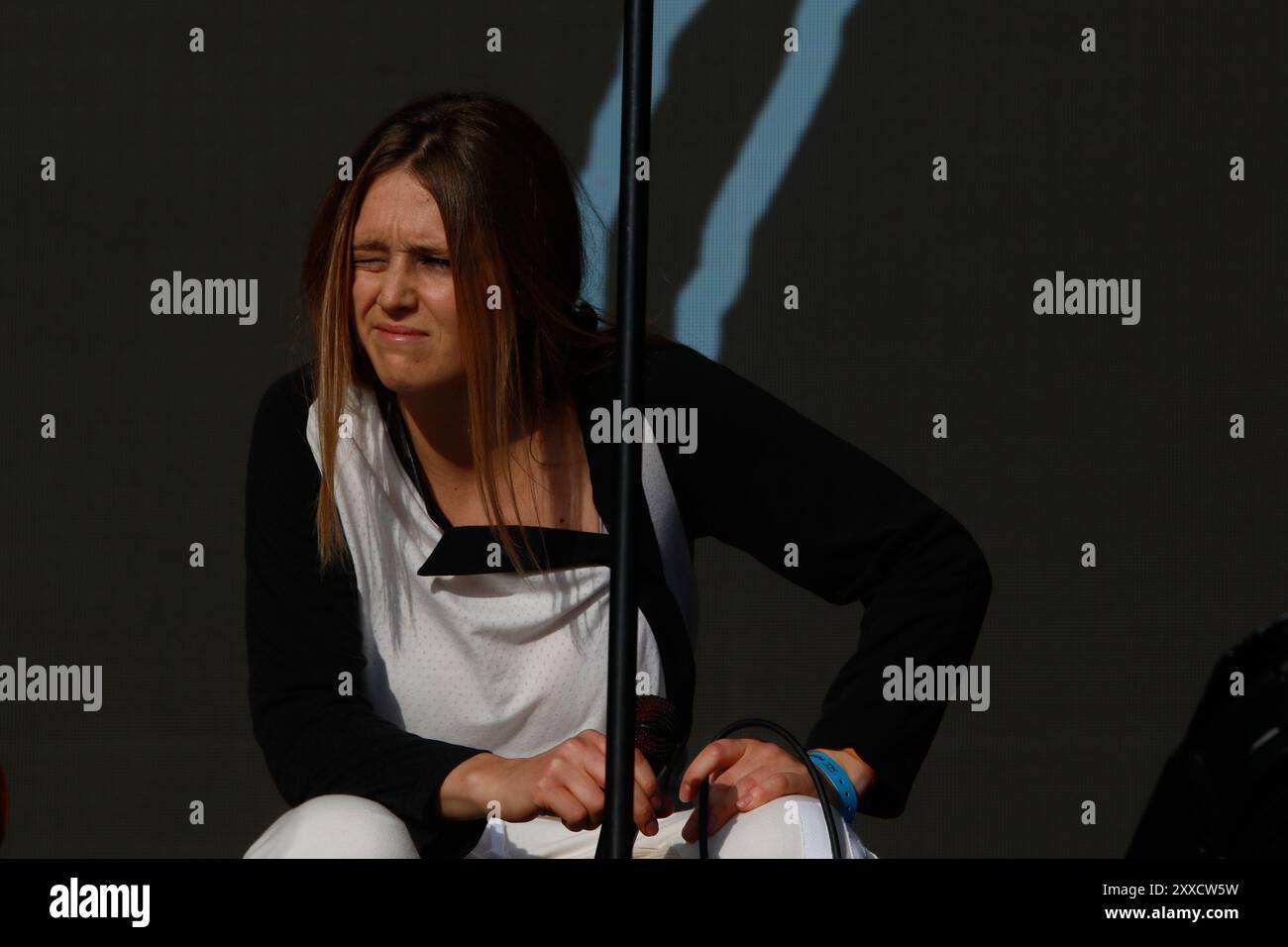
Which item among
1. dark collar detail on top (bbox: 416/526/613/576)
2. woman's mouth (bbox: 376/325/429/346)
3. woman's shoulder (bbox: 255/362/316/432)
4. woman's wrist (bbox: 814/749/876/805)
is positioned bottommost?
woman's wrist (bbox: 814/749/876/805)

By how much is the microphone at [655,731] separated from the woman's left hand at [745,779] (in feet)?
0.16

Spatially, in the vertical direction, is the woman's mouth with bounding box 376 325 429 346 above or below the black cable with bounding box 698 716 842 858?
above

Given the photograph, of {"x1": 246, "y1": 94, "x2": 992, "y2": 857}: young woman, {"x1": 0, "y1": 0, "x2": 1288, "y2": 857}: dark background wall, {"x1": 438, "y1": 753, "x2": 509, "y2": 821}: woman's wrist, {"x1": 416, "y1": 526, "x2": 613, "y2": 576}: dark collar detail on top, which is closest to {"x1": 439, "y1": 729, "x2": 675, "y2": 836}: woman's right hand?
{"x1": 438, "y1": 753, "x2": 509, "y2": 821}: woman's wrist

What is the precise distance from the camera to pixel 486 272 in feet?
4.37

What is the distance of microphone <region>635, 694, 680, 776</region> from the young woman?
0.43 feet

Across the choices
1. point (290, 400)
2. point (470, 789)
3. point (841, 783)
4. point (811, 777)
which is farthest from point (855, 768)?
point (290, 400)

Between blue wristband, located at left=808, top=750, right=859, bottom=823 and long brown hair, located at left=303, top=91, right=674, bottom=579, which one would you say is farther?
long brown hair, located at left=303, top=91, right=674, bottom=579

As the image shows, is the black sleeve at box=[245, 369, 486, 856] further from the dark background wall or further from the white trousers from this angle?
the dark background wall

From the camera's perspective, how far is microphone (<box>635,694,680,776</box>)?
3.58ft

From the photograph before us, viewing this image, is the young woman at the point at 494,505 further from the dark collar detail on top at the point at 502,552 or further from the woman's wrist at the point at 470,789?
the woman's wrist at the point at 470,789

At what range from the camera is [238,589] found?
7.45 feet

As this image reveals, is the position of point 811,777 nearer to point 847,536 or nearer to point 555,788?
point 555,788

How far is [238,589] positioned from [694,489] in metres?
1.10

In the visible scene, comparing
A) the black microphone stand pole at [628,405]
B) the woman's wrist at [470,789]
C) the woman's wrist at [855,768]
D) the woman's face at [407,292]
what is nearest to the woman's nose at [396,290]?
the woman's face at [407,292]
